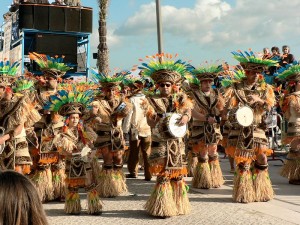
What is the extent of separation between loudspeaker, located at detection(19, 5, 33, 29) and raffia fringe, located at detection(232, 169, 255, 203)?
15363 mm

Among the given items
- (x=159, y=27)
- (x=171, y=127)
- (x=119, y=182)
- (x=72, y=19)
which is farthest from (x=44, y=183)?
(x=72, y=19)

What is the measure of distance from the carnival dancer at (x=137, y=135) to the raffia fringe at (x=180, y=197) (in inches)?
121

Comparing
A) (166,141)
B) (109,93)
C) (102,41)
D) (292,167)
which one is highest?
(102,41)

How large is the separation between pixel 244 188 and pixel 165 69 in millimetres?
2152

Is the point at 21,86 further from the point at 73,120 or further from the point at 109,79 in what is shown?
the point at 73,120

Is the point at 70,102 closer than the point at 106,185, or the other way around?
the point at 70,102

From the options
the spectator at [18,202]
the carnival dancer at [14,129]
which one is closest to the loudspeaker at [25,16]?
the carnival dancer at [14,129]

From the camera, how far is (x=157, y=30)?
43.4 feet

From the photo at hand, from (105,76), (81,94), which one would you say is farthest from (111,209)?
(105,76)

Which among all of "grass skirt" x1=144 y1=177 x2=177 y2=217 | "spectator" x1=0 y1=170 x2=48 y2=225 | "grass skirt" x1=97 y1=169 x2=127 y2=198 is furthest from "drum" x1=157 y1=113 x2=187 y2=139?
"spectator" x1=0 y1=170 x2=48 y2=225

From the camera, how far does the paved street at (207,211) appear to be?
266 inches

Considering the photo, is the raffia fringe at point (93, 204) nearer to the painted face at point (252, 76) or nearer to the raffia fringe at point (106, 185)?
the raffia fringe at point (106, 185)

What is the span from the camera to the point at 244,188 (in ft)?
25.4

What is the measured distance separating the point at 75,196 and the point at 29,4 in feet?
50.7
